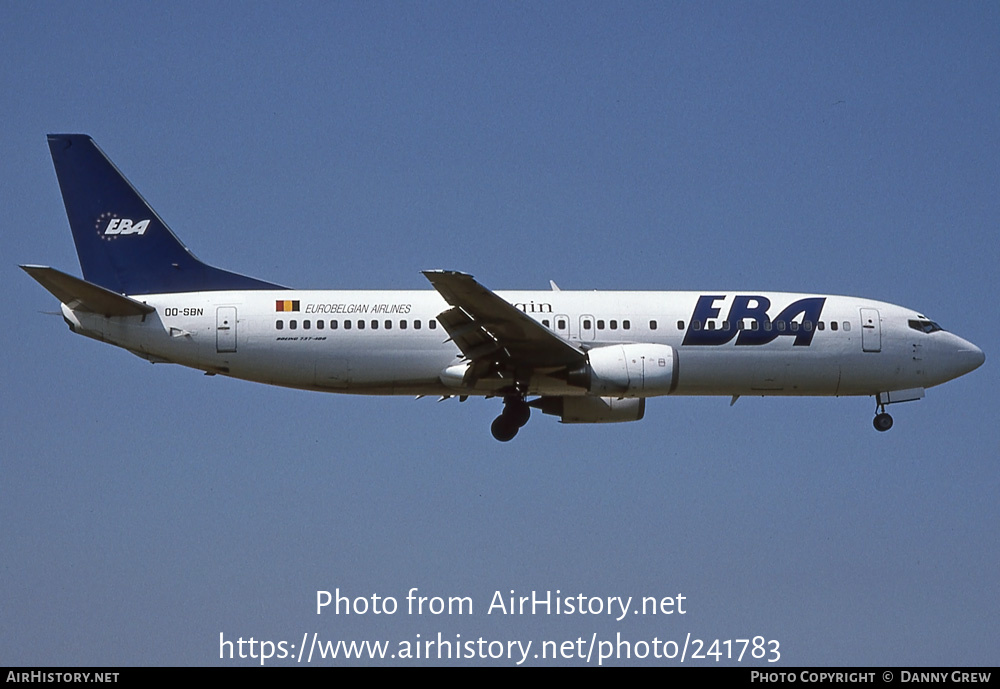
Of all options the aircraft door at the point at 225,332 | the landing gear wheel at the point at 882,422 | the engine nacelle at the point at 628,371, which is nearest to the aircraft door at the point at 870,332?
the landing gear wheel at the point at 882,422

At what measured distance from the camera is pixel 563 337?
3412 centimetres

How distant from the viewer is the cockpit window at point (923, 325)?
36250 millimetres

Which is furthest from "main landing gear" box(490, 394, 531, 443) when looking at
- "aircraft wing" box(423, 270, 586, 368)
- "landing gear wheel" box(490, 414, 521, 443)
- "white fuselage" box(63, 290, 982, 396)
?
"aircraft wing" box(423, 270, 586, 368)

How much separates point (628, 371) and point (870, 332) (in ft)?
23.8

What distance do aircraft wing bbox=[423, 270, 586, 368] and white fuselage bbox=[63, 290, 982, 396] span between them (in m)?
0.64

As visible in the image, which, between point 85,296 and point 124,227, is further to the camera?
point 124,227

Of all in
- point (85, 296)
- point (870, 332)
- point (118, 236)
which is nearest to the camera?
point (85, 296)

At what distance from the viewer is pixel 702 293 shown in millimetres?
35625

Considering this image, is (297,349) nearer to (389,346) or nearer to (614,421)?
(389,346)


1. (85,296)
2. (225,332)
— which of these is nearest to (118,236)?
(85,296)

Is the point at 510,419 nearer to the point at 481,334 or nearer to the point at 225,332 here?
the point at 481,334

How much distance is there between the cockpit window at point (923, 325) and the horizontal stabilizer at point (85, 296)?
63.6 ft

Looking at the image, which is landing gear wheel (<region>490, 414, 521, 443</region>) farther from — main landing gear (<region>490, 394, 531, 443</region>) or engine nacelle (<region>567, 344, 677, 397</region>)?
engine nacelle (<region>567, 344, 677, 397</region>)
